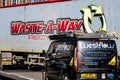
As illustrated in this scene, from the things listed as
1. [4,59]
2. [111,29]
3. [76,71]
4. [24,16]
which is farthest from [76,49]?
[4,59]

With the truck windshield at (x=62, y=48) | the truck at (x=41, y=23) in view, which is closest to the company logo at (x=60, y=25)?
the truck at (x=41, y=23)

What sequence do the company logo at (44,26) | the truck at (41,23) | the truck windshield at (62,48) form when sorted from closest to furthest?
the truck windshield at (62,48) → the truck at (41,23) → the company logo at (44,26)

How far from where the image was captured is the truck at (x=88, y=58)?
1496 centimetres

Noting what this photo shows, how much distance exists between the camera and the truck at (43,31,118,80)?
14961 mm

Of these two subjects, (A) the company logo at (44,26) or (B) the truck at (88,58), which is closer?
(B) the truck at (88,58)

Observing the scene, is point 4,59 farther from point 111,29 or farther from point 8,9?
point 111,29

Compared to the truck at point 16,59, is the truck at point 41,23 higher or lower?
higher

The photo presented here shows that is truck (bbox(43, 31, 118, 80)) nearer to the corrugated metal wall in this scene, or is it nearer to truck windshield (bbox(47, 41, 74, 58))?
truck windshield (bbox(47, 41, 74, 58))

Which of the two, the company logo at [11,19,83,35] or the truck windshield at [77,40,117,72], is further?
the company logo at [11,19,83,35]

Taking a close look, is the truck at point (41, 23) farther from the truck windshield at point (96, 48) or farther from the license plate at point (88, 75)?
the license plate at point (88, 75)

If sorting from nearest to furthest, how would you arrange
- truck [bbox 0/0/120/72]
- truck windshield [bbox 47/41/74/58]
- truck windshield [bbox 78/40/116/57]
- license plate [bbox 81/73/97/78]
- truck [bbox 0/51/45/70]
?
license plate [bbox 81/73/97/78] → truck windshield [bbox 78/40/116/57] → truck windshield [bbox 47/41/74/58] → truck [bbox 0/0/120/72] → truck [bbox 0/51/45/70]

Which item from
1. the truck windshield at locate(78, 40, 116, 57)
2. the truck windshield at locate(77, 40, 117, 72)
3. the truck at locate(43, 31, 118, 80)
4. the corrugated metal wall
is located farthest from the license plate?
the corrugated metal wall

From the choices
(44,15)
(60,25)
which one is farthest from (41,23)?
(60,25)

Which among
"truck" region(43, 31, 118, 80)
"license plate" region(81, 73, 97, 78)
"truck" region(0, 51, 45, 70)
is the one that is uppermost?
"truck" region(43, 31, 118, 80)
